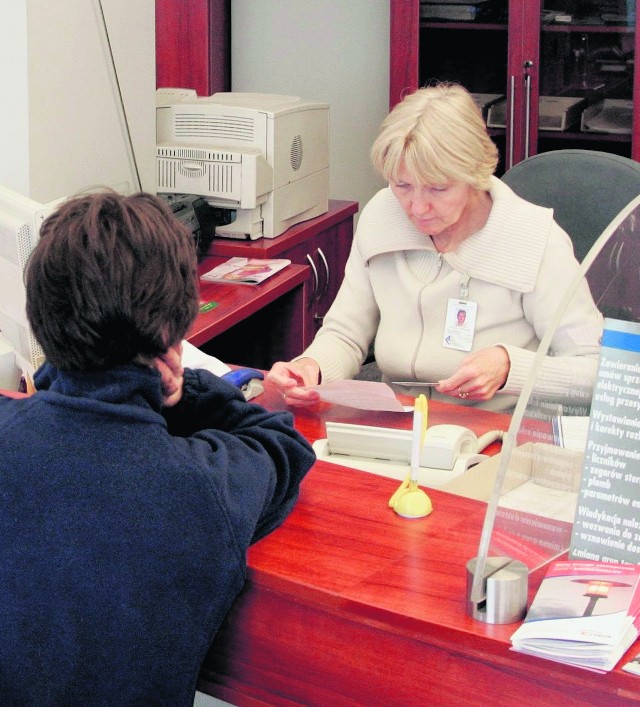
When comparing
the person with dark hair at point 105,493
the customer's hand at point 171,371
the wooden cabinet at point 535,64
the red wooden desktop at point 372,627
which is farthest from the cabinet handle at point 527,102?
the person with dark hair at point 105,493

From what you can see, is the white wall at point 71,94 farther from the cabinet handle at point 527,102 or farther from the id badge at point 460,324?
the cabinet handle at point 527,102

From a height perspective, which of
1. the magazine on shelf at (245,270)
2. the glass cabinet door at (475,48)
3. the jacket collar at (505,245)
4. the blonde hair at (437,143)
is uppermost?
the glass cabinet door at (475,48)

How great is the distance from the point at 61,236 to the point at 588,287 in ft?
1.87

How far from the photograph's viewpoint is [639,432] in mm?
1174

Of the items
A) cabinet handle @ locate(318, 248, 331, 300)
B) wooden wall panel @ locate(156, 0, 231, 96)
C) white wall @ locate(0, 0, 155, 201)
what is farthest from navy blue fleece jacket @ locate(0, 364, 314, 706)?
wooden wall panel @ locate(156, 0, 231, 96)

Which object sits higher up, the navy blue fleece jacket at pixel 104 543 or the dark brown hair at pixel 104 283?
the dark brown hair at pixel 104 283

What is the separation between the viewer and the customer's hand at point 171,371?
1247 millimetres

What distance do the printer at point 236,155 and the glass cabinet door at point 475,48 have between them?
92cm

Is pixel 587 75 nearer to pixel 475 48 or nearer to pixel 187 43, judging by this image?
pixel 475 48

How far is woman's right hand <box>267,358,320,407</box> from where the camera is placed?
75.0 inches

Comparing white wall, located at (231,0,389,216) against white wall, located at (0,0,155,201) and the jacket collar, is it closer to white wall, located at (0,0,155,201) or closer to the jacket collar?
white wall, located at (0,0,155,201)

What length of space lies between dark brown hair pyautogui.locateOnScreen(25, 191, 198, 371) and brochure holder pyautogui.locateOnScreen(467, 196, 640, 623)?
402mm

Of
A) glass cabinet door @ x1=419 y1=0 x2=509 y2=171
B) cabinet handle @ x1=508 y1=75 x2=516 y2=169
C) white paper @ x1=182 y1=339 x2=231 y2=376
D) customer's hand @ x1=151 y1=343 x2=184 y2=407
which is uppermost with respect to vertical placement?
glass cabinet door @ x1=419 y1=0 x2=509 y2=171

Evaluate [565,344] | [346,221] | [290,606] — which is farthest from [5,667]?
[346,221]
